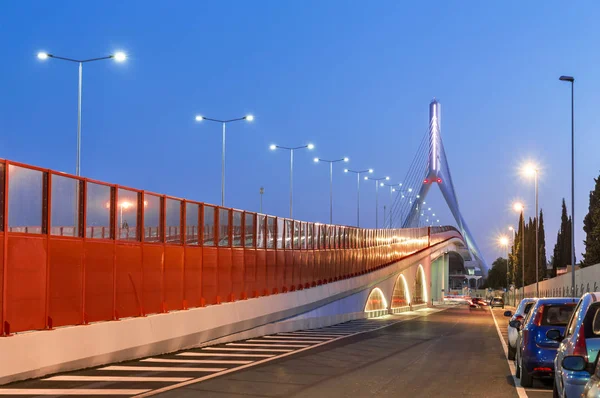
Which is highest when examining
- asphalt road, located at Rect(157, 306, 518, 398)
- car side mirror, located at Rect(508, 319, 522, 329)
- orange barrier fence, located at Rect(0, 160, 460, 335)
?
orange barrier fence, located at Rect(0, 160, 460, 335)

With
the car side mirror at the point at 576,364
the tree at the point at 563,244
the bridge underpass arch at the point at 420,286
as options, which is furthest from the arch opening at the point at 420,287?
the car side mirror at the point at 576,364

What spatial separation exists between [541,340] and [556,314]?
1.07 meters

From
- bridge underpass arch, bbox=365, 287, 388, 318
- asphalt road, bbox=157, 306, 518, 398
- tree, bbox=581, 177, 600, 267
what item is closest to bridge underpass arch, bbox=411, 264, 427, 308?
bridge underpass arch, bbox=365, 287, 388, 318

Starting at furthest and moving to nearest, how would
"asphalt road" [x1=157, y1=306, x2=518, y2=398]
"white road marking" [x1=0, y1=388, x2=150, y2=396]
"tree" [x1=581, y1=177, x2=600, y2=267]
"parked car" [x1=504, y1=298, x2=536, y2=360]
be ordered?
"tree" [x1=581, y1=177, x2=600, y2=267] < "parked car" [x1=504, y1=298, x2=536, y2=360] < "asphalt road" [x1=157, y1=306, x2=518, y2=398] < "white road marking" [x1=0, y1=388, x2=150, y2=396]

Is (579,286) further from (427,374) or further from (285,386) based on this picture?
(285,386)

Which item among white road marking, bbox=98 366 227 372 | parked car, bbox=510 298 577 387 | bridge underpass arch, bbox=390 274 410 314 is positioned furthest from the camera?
bridge underpass arch, bbox=390 274 410 314

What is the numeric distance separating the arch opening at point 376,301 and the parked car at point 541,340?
51.9m

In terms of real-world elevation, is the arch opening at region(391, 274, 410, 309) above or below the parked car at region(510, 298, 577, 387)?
below

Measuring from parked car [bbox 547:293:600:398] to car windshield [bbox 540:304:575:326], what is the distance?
20.1ft

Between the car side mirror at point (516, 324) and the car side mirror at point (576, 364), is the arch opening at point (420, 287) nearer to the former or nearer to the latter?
the car side mirror at point (516, 324)

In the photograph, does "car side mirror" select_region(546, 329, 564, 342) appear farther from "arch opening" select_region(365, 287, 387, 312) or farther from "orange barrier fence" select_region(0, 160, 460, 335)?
"arch opening" select_region(365, 287, 387, 312)

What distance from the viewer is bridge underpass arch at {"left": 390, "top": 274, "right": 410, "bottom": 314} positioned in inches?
3400

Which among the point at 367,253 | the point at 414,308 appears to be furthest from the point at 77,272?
the point at 414,308

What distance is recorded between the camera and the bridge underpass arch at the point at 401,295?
283 ft
